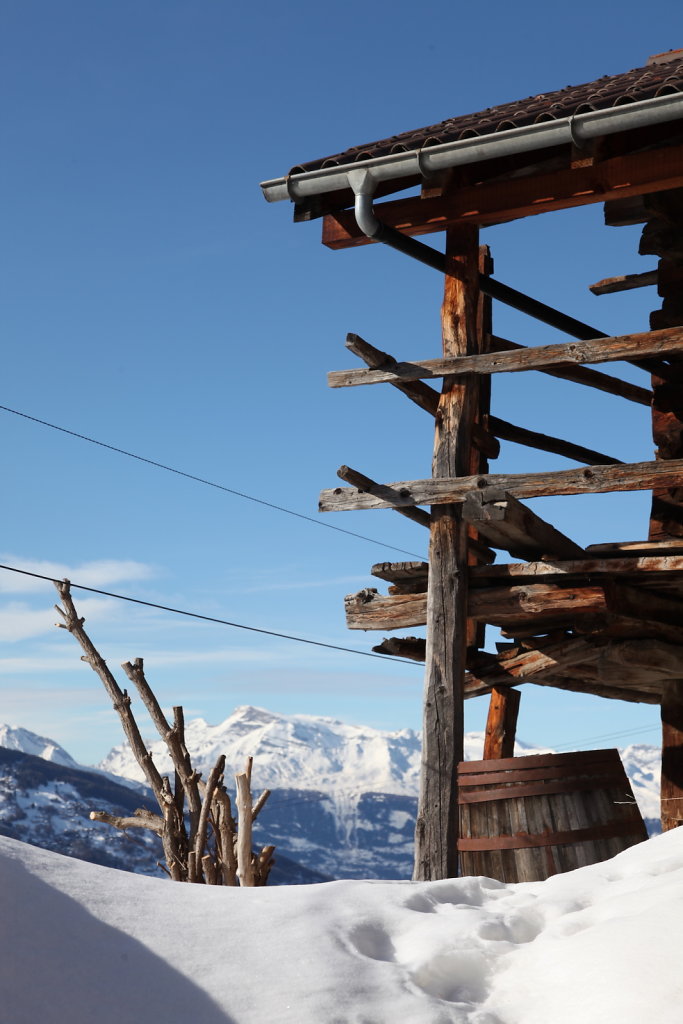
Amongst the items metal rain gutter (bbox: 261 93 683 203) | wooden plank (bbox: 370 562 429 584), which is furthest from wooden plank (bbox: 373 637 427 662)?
metal rain gutter (bbox: 261 93 683 203)

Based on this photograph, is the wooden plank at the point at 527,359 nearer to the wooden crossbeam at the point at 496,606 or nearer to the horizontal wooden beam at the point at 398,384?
the horizontal wooden beam at the point at 398,384

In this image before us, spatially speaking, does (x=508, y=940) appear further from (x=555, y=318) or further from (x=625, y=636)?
(x=555, y=318)

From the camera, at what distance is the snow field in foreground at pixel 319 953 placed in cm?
283

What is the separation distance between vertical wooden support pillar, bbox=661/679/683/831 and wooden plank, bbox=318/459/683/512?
350cm

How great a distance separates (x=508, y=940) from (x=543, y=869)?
2353 mm

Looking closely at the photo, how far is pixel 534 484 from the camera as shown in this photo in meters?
7.09

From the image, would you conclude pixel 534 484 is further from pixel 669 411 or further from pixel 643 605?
pixel 669 411

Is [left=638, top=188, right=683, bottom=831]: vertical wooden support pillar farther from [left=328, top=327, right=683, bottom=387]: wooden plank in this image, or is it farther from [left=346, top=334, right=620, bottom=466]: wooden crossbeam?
[left=328, top=327, right=683, bottom=387]: wooden plank

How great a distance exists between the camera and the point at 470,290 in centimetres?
771

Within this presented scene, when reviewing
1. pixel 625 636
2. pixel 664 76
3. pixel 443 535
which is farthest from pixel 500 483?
pixel 664 76

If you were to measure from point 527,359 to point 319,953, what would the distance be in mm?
4885

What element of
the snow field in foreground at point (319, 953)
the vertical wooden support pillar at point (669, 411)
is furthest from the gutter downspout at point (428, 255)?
the snow field in foreground at point (319, 953)

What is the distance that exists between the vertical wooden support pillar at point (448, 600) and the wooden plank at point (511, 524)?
0.32 meters

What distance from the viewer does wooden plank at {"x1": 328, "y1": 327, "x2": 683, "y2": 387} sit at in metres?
7.05
